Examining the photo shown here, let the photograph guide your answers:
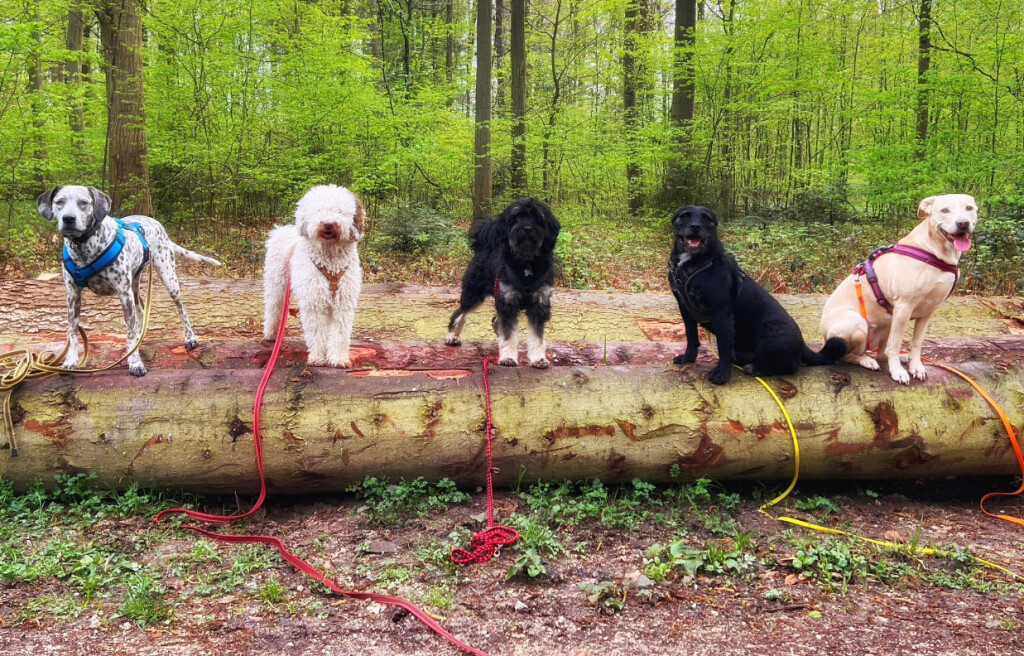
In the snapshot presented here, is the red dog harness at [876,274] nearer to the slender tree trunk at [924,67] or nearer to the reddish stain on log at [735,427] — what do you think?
the reddish stain on log at [735,427]

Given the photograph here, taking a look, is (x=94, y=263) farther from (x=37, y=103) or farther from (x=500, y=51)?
(x=500, y=51)

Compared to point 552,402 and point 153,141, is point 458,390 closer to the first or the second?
point 552,402

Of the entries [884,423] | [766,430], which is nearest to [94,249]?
[766,430]

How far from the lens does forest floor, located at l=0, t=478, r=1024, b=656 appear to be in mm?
2893

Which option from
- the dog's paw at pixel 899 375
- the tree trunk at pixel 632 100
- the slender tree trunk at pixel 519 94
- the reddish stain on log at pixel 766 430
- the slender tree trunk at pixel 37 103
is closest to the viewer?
the reddish stain on log at pixel 766 430

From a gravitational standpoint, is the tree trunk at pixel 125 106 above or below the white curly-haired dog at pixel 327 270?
above

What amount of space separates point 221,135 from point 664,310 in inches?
389

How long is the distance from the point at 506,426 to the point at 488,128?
1178 cm

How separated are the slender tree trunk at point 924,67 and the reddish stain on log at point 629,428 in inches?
412

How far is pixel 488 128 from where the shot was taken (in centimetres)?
1484

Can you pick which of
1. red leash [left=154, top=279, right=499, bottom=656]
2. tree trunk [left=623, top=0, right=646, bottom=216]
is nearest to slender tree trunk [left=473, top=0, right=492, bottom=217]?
tree trunk [left=623, top=0, right=646, bottom=216]

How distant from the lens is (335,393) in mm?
4445

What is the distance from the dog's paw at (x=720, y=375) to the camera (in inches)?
183

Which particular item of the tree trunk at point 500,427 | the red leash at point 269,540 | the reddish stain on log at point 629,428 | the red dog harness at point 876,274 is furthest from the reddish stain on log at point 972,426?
the red leash at point 269,540
